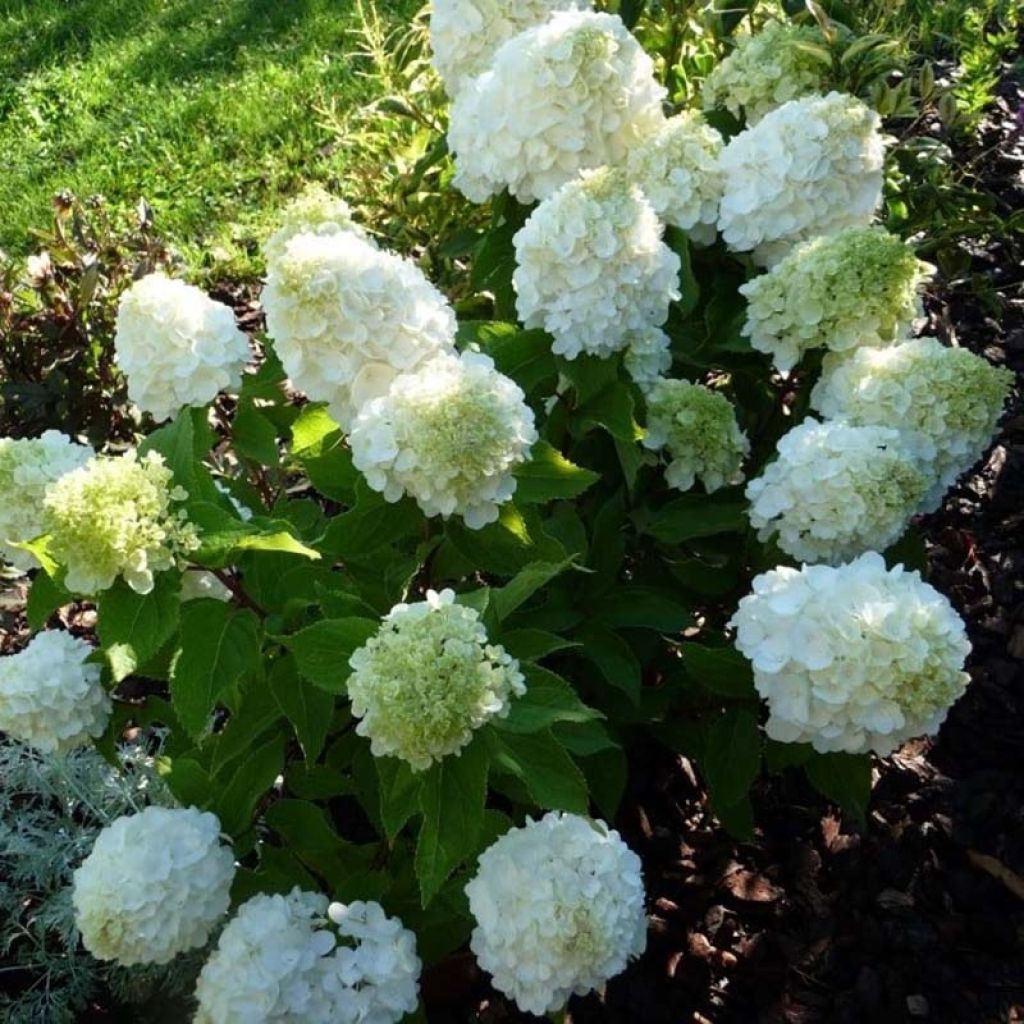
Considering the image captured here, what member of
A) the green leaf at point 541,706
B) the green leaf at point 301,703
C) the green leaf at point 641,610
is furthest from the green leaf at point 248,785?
the green leaf at point 641,610

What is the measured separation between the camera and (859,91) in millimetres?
2705

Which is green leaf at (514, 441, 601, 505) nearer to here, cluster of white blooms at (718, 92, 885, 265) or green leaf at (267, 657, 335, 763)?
green leaf at (267, 657, 335, 763)

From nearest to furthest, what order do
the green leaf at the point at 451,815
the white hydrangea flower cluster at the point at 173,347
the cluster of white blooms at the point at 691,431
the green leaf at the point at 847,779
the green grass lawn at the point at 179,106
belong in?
1. the green leaf at the point at 451,815
2. the white hydrangea flower cluster at the point at 173,347
3. the green leaf at the point at 847,779
4. the cluster of white blooms at the point at 691,431
5. the green grass lawn at the point at 179,106

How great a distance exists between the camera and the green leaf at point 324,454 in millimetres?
1915

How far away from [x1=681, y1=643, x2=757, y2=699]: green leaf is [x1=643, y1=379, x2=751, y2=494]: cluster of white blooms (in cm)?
32

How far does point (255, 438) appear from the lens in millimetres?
2066

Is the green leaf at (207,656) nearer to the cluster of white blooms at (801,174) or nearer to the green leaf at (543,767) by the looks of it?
the green leaf at (543,767)

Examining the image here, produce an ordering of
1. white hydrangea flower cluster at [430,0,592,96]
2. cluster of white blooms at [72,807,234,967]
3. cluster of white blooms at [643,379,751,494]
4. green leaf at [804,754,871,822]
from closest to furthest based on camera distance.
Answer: cluster of white blooms at [72,807,234,967] → green leaf at [804,754,871,822] → cluster of white blooms at [643,379,751,494] → white hydrangea flower cluster at [430,0,592,96]

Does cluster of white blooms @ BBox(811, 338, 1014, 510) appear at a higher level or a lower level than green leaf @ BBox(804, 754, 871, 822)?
higher

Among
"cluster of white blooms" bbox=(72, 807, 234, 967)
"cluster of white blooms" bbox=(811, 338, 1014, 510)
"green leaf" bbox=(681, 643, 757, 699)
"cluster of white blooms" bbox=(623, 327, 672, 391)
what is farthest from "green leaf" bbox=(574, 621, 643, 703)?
"cluster of white blooms" bbox=(72, 807, 234, 967)

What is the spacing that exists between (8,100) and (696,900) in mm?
4768

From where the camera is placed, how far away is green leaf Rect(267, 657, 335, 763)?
1867mm

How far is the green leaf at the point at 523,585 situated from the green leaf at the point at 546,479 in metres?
0.14

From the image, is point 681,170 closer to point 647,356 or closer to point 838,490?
point 647,356
